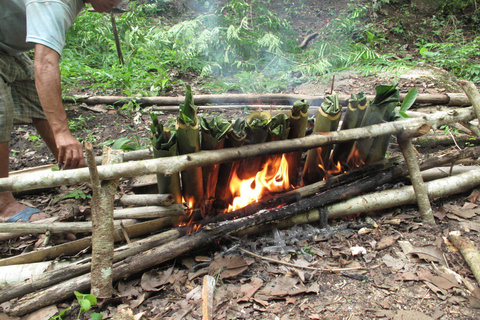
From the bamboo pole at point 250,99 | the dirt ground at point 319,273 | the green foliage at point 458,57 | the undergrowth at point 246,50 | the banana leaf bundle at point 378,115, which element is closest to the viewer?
the dirt ground at point 319,273

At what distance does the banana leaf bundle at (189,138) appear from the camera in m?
2.44

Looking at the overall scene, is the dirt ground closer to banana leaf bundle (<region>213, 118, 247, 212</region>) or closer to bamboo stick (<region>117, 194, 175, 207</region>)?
banana leaf bundle (<region>213, 118, 247, 212</region>)

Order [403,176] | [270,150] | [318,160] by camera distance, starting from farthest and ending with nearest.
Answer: [403,176] < [318,160] < [270,150]

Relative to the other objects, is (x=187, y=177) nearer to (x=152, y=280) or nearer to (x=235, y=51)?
(x=152, y=280)

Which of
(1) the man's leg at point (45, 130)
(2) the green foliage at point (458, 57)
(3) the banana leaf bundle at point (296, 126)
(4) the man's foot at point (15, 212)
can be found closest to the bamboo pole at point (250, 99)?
(2) the green foliage at point (458, 57)

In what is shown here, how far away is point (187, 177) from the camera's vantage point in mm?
2736

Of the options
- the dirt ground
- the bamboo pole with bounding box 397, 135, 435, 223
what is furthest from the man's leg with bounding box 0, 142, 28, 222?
the bamboo pole with bounding box 397, 135, 435, 223

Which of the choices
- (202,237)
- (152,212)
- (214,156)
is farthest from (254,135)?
(152,212)

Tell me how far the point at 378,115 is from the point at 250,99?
301 cm

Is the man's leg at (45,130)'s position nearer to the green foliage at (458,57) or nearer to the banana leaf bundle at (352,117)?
the banana leaf bundle at (352,117)

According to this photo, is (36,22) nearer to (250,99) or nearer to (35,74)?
(35,74)

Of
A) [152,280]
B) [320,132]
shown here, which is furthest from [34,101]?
[320,132]

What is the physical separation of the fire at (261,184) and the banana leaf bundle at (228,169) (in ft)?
0.23

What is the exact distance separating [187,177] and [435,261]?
236cm
